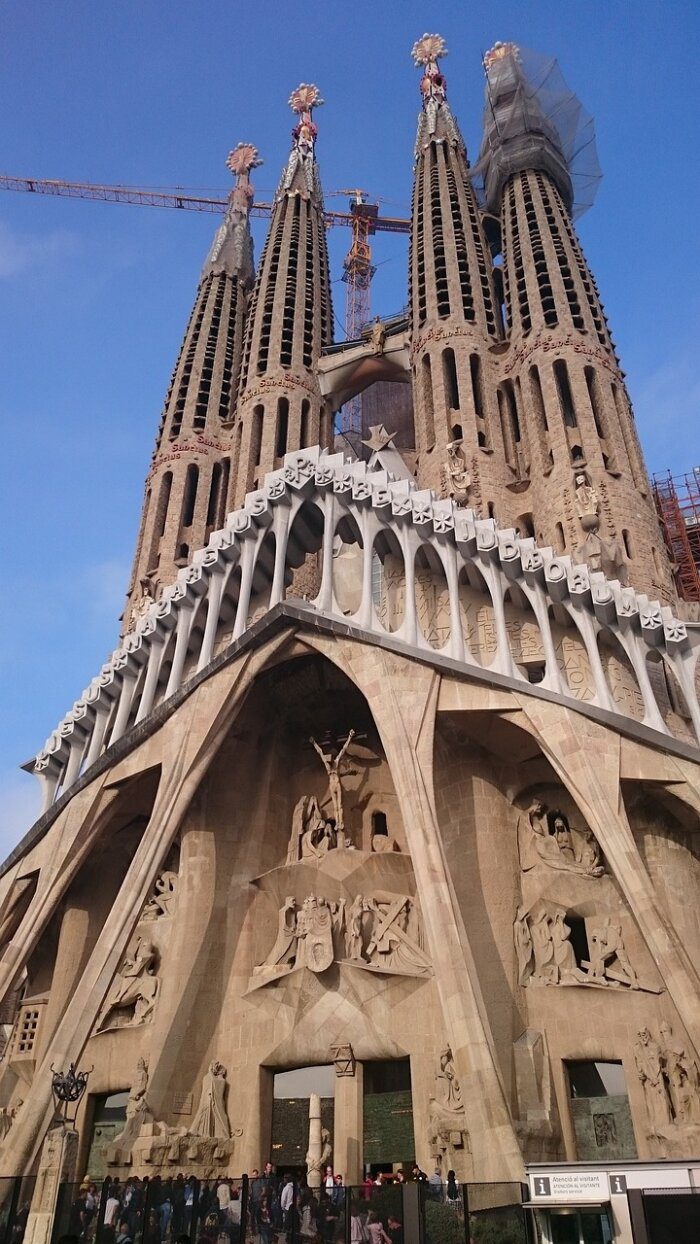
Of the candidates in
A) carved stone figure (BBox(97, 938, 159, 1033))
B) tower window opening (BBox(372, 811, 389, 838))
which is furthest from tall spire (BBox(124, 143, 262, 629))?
carved stone figure (BBox(97, 938, 159, 1033))

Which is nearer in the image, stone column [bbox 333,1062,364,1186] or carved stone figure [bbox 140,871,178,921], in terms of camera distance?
stone column [bbox 333,1062,364,1186]

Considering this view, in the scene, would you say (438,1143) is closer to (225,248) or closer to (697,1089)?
(697,1089)

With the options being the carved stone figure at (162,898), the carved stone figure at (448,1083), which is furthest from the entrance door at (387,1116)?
the carved stone figure at (162,898)

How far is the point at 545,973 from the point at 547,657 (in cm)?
483

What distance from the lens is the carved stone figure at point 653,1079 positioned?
12.1 m

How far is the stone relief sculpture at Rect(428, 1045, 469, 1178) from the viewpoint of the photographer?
489 inches

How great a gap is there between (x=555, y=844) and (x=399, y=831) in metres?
2.99

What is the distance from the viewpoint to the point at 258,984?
51.7ft

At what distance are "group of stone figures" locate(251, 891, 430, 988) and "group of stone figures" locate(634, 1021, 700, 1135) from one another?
3440 millimetres

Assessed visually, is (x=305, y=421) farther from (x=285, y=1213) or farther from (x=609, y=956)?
(x=285, y=1213)

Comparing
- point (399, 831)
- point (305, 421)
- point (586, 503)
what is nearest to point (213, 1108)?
point (399, 831)

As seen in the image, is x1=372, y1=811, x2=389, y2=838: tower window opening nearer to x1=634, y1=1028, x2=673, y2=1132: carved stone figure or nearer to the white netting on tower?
x1=634, y1=1028, x2=673, y2=1132: carved stone figure

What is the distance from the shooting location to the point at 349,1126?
46.1 ft

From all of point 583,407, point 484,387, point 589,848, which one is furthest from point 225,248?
point 589,848
